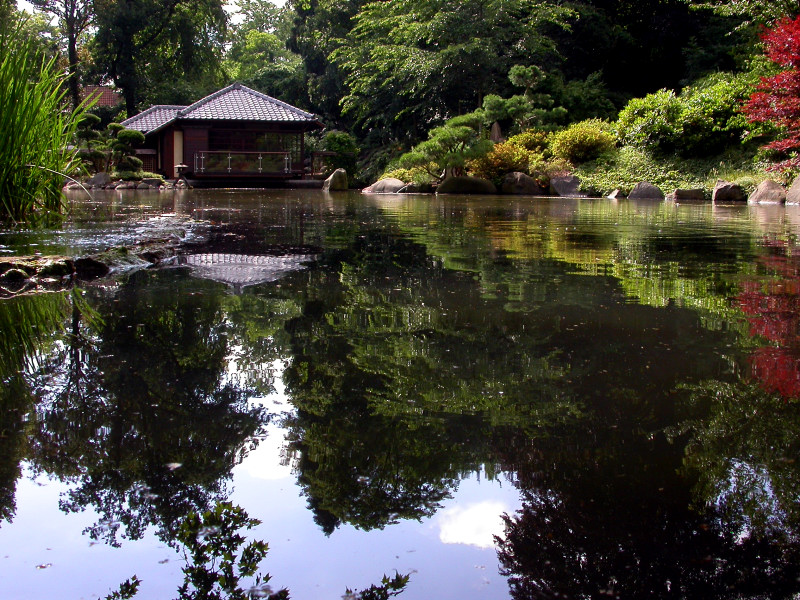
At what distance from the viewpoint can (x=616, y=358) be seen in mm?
2777

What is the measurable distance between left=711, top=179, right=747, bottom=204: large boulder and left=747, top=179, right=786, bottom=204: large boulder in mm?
485

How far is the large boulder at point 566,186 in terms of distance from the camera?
2002 centimetres

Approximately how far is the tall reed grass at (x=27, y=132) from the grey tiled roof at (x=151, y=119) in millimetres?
25135

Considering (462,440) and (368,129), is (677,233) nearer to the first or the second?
(462,440)

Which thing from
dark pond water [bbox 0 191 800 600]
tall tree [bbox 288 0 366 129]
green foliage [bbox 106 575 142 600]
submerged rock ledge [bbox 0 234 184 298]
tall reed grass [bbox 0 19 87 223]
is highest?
tall tree [bbox 288 0 366 129]

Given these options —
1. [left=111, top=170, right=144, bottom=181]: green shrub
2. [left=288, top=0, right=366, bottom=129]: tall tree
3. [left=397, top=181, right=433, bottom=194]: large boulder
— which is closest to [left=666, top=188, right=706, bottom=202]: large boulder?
[left=397, top=181, right=433, bottom=194]: large boulder

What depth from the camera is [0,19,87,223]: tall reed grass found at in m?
5.27

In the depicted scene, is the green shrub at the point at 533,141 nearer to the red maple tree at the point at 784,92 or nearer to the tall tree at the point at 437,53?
the tall tree at the point at 437,53

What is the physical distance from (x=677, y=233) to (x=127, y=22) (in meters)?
35.8

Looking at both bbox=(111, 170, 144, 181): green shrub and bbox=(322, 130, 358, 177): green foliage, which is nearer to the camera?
bbox=(111, 170, 144, 181): green shrub

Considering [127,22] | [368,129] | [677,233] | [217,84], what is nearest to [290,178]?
[368,129]

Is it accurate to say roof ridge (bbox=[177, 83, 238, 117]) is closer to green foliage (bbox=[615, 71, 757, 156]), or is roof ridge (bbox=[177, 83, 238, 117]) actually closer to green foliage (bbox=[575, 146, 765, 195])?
green foliage (bbox=[575, 146, 765, 195])

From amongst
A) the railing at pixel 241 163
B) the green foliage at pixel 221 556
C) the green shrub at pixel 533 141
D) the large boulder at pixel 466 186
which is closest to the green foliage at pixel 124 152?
the railing at pixel 241 163

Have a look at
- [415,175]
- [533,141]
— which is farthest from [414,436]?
[533,141]
